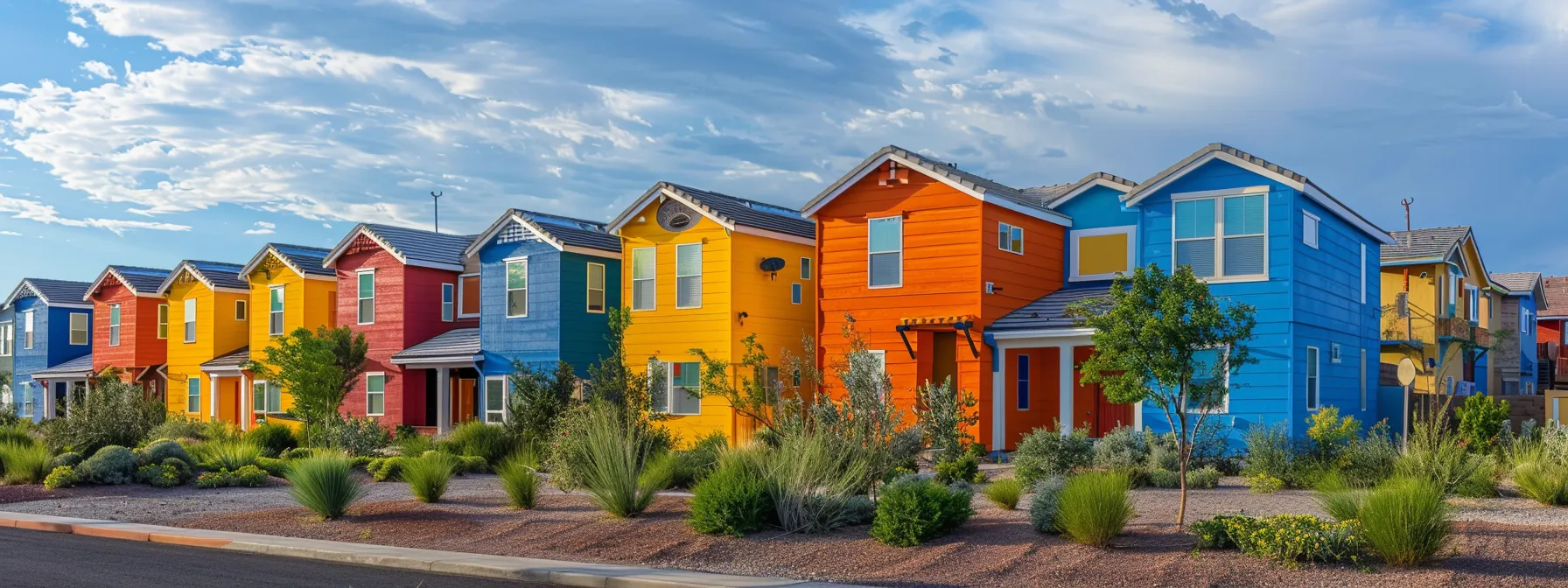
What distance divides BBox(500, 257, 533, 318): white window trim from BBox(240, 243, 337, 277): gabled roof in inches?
317

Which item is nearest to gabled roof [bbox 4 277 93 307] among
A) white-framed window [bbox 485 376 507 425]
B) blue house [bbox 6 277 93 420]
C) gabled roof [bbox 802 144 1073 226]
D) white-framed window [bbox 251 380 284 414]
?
blue house [bbox 6 277 93 420]

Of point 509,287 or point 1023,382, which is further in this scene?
point 509,287

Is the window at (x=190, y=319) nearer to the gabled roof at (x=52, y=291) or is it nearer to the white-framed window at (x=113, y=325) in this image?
the white-framed window at (x=113, y=325)

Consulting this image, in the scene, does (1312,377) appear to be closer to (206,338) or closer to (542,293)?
(542,293)

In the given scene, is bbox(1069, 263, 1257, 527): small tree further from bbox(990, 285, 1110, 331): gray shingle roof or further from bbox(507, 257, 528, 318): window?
bbox(507, 257, 528, 318): window

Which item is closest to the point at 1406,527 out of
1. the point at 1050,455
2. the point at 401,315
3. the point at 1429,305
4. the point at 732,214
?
the point at 1050,455

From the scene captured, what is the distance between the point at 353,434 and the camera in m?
29.2

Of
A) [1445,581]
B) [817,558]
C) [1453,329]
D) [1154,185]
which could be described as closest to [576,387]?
[1154,185]

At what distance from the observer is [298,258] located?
1614 inches

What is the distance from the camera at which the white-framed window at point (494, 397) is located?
1359 inches

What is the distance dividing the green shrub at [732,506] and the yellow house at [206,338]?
106ft

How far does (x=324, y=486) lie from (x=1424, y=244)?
96.2 feet

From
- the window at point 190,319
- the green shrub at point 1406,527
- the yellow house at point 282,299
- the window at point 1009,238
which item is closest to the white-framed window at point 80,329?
the window at point 190,319

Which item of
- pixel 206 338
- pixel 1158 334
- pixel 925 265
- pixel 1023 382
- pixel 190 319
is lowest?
pixel 1023 382
